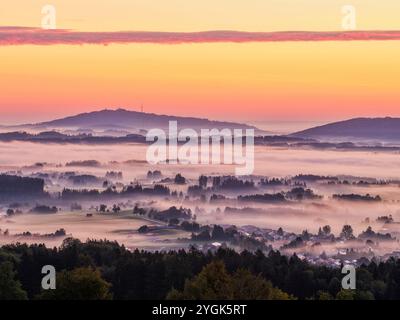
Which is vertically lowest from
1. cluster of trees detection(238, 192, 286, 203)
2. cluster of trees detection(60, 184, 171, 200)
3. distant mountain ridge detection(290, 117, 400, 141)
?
cluster of trees detection(238, 192, 286, 203)

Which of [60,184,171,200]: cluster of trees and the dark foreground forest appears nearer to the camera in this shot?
the dark foreground forest

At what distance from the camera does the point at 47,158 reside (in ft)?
495

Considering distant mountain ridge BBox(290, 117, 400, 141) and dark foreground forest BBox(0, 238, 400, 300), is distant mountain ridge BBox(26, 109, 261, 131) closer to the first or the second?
distant mountain ridge BBox(290, 117, 400, 141)

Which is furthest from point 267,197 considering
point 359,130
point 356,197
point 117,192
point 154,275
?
point 154,275

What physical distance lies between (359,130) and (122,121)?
29392mm

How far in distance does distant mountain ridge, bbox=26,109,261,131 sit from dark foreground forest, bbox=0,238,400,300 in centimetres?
7249

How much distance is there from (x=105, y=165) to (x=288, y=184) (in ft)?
85.2

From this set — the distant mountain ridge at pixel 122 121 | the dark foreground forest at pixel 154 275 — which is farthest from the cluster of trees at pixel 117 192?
the dark foreground forest at pixel 154 275

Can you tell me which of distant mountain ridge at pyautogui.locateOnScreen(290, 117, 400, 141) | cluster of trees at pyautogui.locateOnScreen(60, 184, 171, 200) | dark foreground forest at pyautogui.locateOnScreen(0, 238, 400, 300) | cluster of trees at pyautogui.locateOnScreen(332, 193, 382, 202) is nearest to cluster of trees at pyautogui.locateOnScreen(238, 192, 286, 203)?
distant mountain ridge at pyautogui.locateOnScreen(290, 117, 400, 141)

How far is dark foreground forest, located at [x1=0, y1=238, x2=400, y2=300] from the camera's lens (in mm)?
41000

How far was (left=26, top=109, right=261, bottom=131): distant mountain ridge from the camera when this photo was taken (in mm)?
143625

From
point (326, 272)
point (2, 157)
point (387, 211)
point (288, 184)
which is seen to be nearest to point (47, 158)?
point (2, 157)

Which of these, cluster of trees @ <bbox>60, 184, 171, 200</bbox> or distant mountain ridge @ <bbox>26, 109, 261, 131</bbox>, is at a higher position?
distant mountain ridge @ <bbox>26, 109, 261, 131</bbox>

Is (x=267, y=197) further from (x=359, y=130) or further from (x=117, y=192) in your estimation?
(x=117, y=192)
